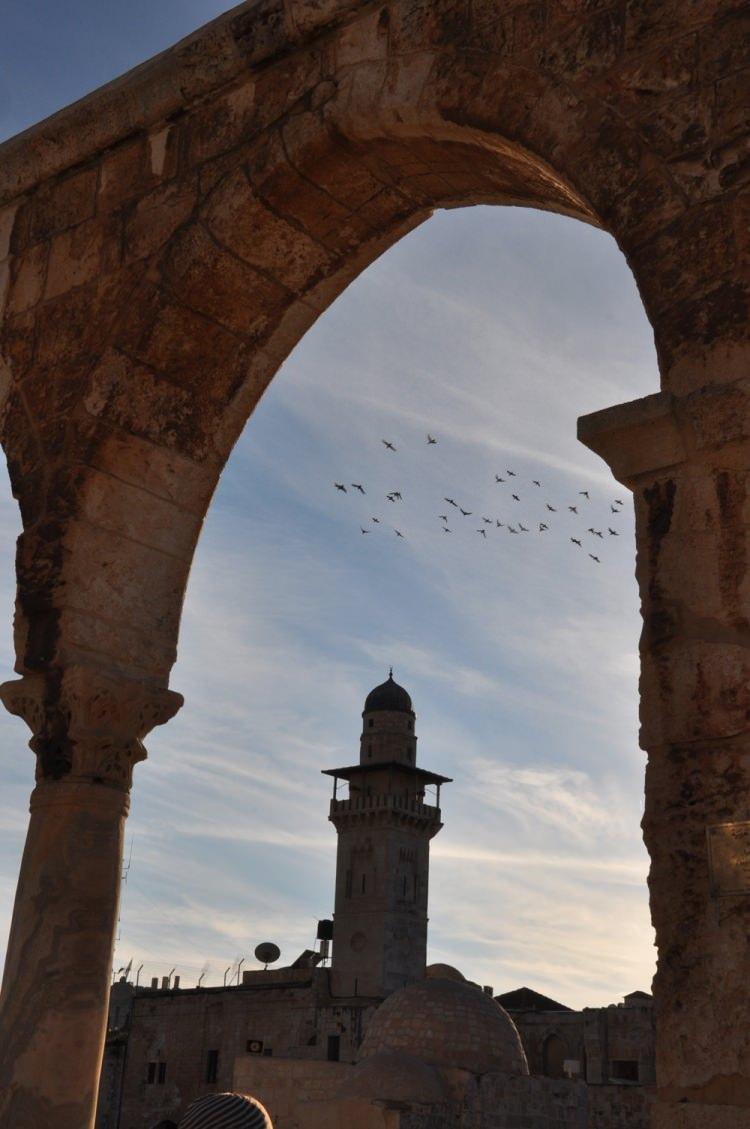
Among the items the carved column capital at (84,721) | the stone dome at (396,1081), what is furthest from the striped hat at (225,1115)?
the stone dome at (396,1081)

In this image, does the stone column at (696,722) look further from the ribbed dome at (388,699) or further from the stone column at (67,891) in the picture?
the ribbed dome at (388,699)

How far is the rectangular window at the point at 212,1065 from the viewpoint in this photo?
44.6 meters

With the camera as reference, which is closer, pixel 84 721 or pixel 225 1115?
pixel 84 721

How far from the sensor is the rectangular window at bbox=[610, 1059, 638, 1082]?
38844 mm

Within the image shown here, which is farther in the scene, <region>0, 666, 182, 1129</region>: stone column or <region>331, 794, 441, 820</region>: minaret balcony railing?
<region>331, 794, 441, 820</region>: minaret balcony railing

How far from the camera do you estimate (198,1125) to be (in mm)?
9344

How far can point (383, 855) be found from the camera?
5344cm

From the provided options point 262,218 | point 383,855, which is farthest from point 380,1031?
point 383,855

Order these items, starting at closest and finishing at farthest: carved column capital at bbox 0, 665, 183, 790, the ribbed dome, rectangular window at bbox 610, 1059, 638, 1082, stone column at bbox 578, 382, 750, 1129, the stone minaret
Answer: stone column at bbox 578, 382, 750, 1129 → carved column capital at bbox 0, 665, 183, 790 → rectangular window at bbox 610, 1059, 638, 1082 → the stone minaret → the ribbed dome

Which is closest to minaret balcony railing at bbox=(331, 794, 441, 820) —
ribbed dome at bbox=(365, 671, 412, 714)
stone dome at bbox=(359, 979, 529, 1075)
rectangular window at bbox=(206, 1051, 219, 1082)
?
ribbed dome at bbox=(365, 671, 412, 714)

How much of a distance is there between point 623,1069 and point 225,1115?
109 ft

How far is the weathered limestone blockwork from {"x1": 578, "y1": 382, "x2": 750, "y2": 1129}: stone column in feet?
0.08

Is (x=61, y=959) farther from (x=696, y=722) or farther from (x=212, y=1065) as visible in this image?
(x=212, y=1065)

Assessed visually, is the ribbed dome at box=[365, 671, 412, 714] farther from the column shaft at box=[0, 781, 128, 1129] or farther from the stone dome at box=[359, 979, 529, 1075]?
the column shaft at box=[0, 781, 128, 1129]
